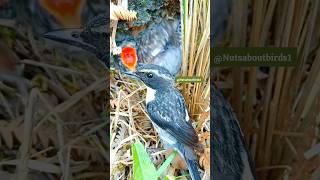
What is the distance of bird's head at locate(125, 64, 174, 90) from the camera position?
198cm

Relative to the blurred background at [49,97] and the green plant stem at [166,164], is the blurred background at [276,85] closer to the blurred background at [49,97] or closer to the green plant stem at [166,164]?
the green plant stem at [166,164]

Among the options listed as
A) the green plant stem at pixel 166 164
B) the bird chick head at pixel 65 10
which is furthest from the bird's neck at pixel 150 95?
the bird chick head at pixel 65 10

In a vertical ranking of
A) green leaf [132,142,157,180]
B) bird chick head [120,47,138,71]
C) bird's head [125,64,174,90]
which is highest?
bird chick head [120,47,138,71]

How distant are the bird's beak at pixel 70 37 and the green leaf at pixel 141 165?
1.34 ft

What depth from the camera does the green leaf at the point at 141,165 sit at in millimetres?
2000

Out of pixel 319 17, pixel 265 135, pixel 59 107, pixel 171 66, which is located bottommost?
pixel 265 135

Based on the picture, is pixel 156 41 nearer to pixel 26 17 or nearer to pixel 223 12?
pixel 223 12

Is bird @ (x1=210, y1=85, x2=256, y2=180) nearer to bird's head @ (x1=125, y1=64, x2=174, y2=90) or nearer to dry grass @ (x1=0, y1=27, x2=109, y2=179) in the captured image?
bird's head @ (x1=125, y1=64, x2=174, y2=90)

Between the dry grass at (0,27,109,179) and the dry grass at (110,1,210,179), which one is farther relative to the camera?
the dry grass at (0,27,109,179)

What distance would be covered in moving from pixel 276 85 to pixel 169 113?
412 mm

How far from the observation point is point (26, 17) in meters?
2.04

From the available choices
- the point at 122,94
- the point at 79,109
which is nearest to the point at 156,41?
the point at 122,94

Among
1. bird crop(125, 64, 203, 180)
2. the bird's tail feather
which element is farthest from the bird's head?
the bird's tail feather

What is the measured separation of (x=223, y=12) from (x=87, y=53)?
1.76 ft
